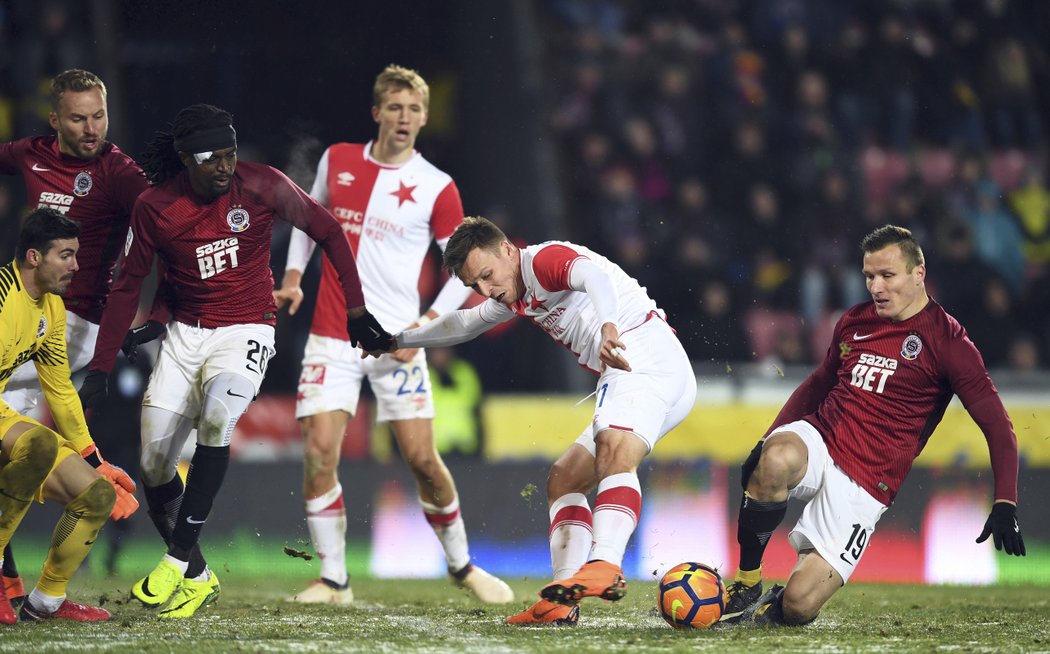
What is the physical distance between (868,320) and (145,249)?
2.99 m

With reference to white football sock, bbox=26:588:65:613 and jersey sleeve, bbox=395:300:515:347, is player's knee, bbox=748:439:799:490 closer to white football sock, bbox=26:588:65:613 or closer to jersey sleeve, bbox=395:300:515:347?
jersey sleeve, bbox=395:300:515:347

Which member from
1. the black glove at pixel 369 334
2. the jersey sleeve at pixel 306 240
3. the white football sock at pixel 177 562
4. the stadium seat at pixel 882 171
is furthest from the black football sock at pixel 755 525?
the stadium seat at pixel 882 171

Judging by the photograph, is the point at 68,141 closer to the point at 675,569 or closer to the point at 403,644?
the point at 403,644

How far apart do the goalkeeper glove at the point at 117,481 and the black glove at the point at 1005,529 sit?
325 centimetres

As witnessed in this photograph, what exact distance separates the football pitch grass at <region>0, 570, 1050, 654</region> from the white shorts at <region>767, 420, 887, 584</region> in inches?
11.6

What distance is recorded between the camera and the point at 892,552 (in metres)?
8.20

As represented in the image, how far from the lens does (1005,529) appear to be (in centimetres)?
477

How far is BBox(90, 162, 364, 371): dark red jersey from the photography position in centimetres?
545

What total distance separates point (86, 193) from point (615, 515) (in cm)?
280

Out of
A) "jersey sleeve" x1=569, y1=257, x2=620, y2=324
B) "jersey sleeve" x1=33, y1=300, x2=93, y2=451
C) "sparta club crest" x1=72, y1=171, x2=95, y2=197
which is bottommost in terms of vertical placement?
"jersey sleeve" x1=33, y1=300, x2=93, y2=451

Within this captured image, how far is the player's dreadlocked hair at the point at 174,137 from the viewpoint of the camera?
210 inches

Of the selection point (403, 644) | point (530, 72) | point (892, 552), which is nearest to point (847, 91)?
point (530, 72)

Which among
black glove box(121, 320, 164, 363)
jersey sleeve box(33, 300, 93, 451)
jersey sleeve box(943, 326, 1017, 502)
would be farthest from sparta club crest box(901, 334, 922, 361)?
jersey sleeve box(33, 300, 93, 451)

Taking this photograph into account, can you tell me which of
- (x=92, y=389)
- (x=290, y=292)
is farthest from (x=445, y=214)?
(x=92, y=389)
